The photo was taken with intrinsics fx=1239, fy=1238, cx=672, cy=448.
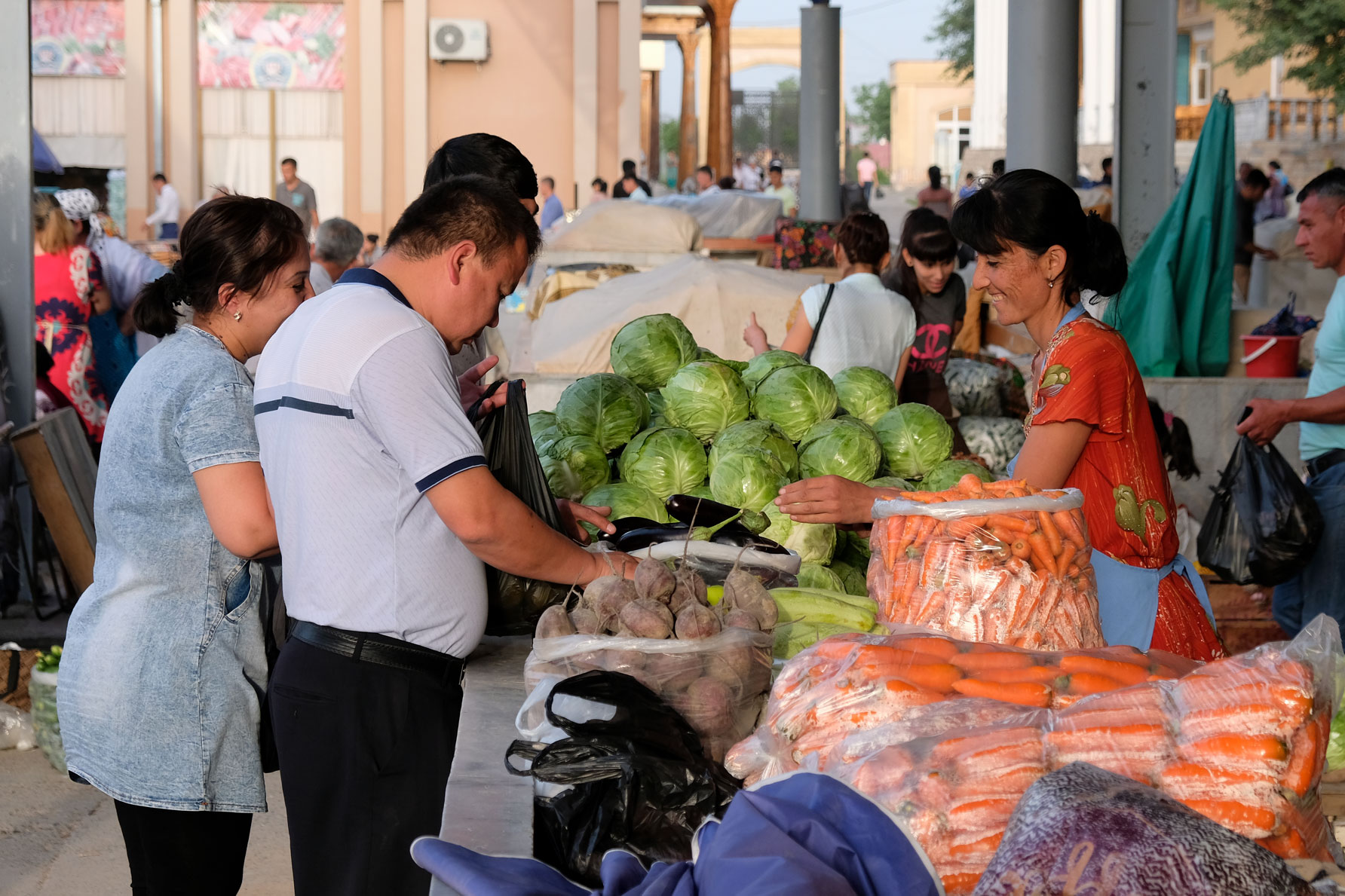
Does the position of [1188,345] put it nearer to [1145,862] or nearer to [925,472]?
[925,472]

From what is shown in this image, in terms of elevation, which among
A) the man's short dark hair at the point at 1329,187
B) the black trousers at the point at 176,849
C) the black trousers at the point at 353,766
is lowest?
the black trousers at the point at 176,849

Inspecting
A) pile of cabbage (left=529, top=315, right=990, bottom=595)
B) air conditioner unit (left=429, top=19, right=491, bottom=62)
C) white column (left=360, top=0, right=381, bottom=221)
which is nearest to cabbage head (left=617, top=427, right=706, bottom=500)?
pile of cabbage (left=529, top=315, right=990, bottom=595)

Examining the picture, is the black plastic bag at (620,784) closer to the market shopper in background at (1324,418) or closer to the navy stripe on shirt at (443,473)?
the navy stripe on shirt at (443,473)

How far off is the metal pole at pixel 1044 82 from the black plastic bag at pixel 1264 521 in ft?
12.4

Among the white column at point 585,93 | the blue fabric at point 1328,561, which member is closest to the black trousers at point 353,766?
the blue fabric at point 1328,561

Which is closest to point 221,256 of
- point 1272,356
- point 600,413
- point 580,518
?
point 580,518

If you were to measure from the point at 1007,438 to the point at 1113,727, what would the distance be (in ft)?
15.1

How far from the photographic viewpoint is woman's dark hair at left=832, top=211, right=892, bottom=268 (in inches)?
231

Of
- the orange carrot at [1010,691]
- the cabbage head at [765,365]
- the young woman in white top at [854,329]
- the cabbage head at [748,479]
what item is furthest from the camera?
the young woman in white top at [854,329]

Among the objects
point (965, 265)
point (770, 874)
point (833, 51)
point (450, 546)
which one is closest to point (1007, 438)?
point (450, 546)

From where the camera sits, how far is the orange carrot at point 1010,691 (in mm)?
1801

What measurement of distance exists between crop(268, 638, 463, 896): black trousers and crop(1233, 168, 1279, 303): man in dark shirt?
11.5m

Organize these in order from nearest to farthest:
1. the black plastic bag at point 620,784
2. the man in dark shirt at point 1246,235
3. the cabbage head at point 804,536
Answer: the black plastic bag at point 620,784, the cabbage head at point 804,536, the man in dark shirt at point 1246,235

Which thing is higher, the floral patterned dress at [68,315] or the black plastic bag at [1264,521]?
the floral patterned dress at [68,315]
